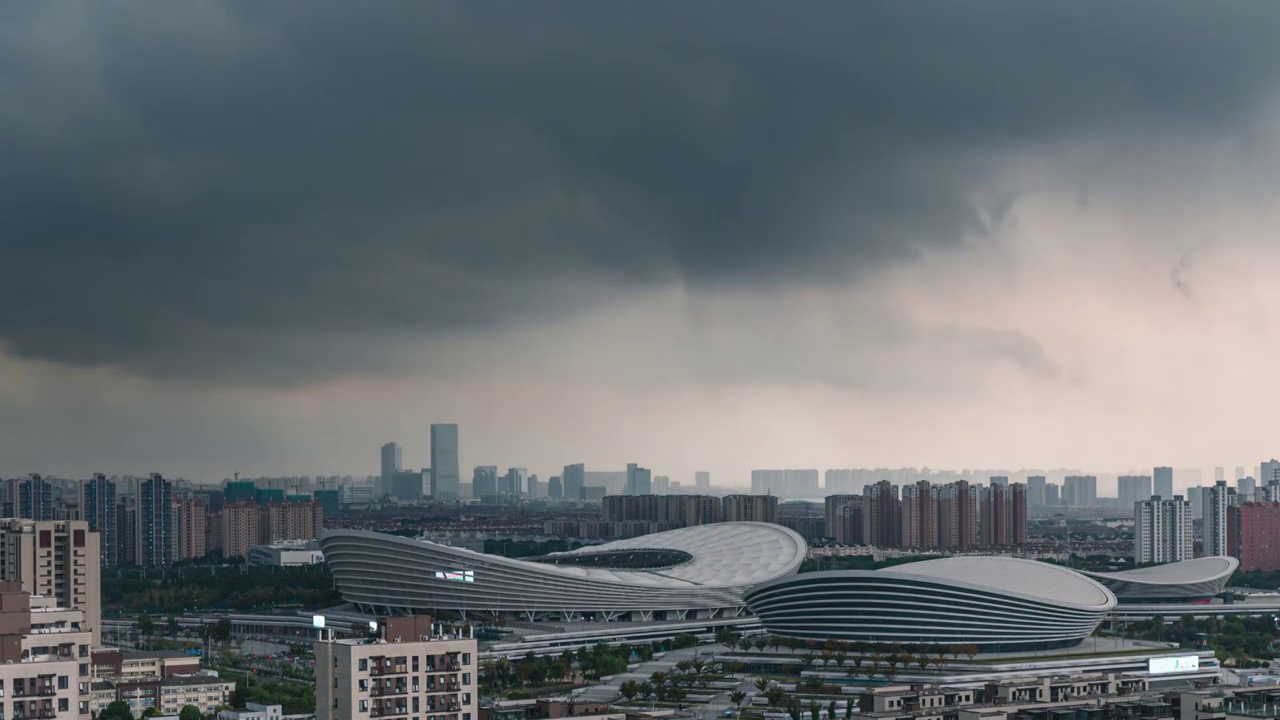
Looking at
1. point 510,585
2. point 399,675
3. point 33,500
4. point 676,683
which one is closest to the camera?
point 399,675

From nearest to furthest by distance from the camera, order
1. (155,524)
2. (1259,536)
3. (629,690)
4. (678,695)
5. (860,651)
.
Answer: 1. (629,690)
2. (678,695)
3. (860,651)
4. (1259,536)
5. (155,524)

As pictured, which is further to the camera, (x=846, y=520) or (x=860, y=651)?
(x=846, y=520)

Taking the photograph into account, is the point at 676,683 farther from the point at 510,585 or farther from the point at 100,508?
the point at 100,508

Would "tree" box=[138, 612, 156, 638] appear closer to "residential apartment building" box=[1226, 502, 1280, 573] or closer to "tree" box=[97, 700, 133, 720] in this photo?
"tree" box=[97, 700, 133, 720]

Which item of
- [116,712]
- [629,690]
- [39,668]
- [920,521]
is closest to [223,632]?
[116,712]

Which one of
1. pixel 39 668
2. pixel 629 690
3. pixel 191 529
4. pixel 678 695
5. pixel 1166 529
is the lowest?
pixel 191 529

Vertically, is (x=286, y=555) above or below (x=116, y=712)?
below

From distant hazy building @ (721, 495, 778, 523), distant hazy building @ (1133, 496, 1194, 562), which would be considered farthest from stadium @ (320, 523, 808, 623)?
distant hazy building @ (721, 495, 778, 523)

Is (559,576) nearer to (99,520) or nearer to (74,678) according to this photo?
(74,678)

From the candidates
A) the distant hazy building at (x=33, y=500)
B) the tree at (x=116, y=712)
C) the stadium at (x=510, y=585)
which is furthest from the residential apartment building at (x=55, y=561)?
the distant hazy building at (x=33, y=500)
